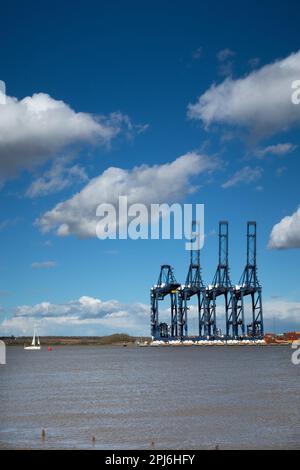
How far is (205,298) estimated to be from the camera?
164m

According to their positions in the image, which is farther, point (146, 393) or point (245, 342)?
point (245, 342)

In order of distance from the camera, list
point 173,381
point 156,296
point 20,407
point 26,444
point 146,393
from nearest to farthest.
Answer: point 26,444 → point 20,407 → point 146,393 → point 173,381 → point 156,296

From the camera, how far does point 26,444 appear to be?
26203mm

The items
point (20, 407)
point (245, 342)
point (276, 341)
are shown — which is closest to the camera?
point (20, 407)

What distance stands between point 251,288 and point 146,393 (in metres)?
118

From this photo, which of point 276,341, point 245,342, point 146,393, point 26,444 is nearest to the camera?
point 26,444

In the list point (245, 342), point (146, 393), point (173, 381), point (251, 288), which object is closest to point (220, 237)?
point (251, 288)

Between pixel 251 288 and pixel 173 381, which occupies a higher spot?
pixel 251 288

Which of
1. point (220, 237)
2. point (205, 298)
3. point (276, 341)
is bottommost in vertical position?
point (276, 341)

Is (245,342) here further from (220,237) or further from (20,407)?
(20,407)
